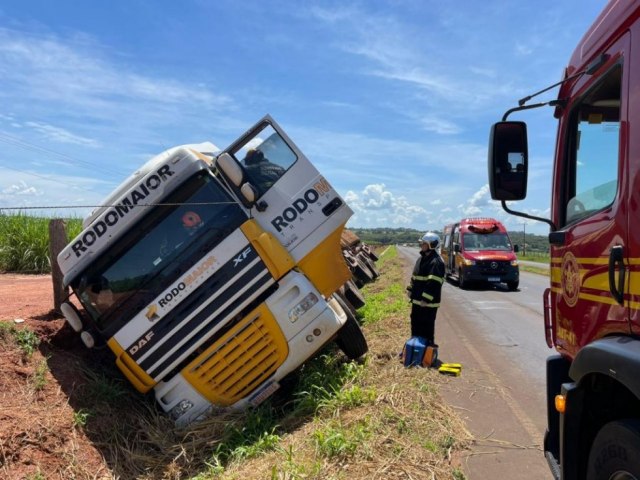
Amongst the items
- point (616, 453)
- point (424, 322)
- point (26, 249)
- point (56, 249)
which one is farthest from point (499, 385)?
point (26, 249)

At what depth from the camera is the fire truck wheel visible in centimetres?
185

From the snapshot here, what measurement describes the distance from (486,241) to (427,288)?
11425 mm

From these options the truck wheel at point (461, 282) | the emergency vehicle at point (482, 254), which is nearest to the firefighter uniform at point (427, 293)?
the emergency vehicle at point (482, 254)

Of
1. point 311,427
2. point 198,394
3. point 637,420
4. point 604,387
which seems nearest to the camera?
point 637,420

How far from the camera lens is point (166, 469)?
14.7ft

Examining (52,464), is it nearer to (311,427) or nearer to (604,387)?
(311,427)

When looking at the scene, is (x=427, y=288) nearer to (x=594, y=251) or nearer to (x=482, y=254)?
(x=594, y=251)

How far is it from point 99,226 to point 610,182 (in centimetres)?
455

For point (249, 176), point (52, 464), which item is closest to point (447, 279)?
point (249, 176)

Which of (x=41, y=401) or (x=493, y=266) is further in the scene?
(x=493, y=266)

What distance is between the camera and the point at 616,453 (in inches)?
78.3

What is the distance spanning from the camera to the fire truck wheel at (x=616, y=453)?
1854 millimetres

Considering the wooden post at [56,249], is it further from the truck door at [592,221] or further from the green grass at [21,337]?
the truck door at [592,221]

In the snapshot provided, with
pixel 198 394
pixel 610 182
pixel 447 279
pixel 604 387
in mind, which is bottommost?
pixel 447 279
